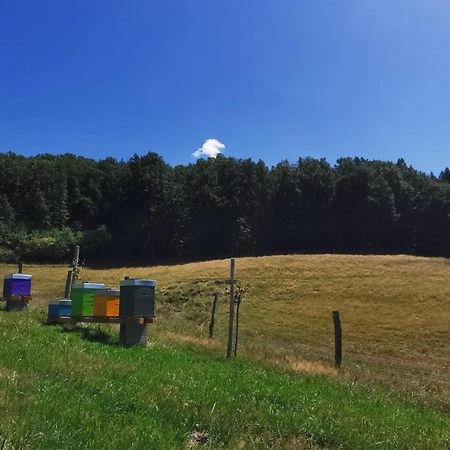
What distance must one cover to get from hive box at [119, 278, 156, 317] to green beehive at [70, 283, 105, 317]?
1447 mm

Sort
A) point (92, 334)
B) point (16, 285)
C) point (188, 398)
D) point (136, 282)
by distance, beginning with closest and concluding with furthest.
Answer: point (188, 398) < point (136, 282) < point (92, 334) < point (16, 285)

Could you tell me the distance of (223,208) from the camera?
9438 centimetres

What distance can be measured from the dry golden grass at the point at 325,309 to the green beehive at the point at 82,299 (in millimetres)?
2908

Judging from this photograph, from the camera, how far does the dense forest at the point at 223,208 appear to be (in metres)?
89.1

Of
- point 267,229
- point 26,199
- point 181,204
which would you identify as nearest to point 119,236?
point 181,204

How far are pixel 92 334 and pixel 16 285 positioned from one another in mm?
6409

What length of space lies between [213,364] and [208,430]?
4909mm

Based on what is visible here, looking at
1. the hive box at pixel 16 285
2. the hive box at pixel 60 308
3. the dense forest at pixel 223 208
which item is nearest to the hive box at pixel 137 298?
the hive box at pixel 60 308

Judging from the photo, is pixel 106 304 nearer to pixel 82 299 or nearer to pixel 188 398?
pixel 82 299

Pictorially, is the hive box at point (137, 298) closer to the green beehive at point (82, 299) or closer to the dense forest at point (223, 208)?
the green beehive at point (82, 299)

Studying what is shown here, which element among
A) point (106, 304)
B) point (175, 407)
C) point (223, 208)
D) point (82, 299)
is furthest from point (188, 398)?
point (223, 208)

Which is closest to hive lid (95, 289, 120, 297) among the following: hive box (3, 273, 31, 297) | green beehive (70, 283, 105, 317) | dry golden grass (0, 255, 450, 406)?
green beehive (70, 283, 105, 317)

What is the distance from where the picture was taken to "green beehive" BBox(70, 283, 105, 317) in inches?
587

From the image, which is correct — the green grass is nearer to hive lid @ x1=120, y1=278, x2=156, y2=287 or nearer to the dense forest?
hive lid @ x1=120, y1=278, x2=156, y2=287
